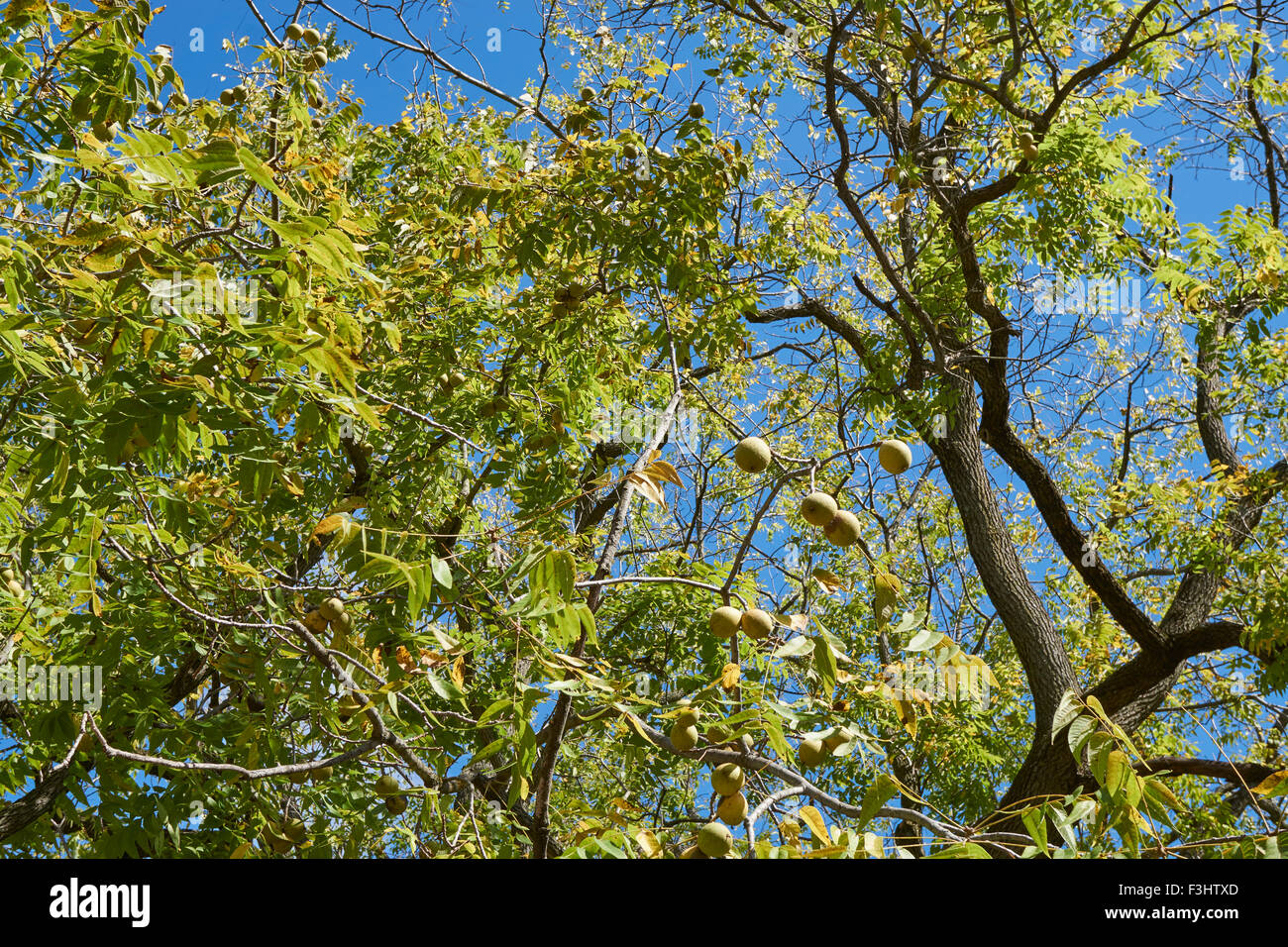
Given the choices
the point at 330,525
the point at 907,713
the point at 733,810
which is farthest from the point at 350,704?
the point at 907,713

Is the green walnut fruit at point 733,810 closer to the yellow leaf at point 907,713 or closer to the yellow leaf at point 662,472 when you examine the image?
the yellow leaf at point 907,713

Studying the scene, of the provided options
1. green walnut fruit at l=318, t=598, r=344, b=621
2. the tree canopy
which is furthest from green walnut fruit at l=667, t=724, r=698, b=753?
green walnut fruit at l=318, t=598, r=344, b=621

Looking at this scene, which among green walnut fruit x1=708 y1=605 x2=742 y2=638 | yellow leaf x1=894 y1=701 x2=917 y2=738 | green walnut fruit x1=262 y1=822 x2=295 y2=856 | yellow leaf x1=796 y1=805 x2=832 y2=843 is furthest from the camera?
green walnut fruit x1=262 y1=822 x2=295 y2=856

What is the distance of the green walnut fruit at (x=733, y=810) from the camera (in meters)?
1.61

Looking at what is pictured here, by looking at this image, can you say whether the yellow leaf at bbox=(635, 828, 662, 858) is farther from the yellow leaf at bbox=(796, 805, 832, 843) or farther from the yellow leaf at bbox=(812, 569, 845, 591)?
the yellow leaf at bbox=(812, 569, 845, 591)

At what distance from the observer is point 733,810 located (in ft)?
5.30

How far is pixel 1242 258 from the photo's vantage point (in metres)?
5.64

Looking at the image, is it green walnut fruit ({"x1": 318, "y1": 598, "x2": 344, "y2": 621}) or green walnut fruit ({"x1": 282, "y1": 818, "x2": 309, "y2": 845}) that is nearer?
green walnut fruit ({"x1": 318, "y1": 598, "x2": 344, "y2": 621})

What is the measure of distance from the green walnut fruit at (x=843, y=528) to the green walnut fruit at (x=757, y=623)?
0.18m

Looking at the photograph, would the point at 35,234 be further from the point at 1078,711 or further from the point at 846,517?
the point at 1078,711

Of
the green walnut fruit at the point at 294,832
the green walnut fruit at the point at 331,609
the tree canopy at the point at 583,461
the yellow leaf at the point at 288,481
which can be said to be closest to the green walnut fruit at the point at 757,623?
the tree canopy at the point at 583,461

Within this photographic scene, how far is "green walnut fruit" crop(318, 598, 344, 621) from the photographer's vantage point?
2363 millimetres

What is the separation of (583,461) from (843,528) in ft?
8.86
